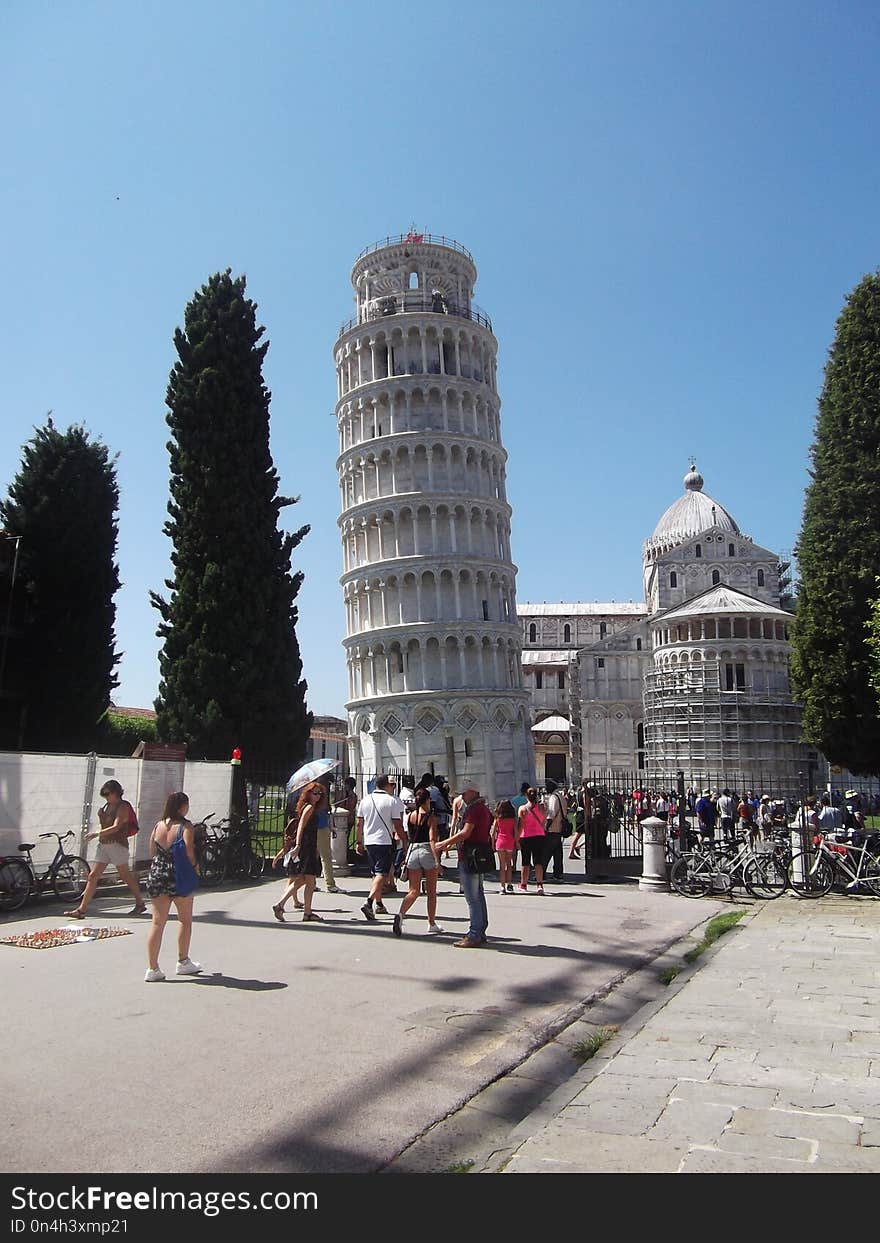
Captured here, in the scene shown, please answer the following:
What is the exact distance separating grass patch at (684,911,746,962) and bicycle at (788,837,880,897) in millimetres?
2444

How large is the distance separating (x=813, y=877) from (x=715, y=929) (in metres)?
4.38

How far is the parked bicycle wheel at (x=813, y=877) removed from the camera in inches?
625

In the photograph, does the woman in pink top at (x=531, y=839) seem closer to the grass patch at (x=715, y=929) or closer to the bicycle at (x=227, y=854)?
the grass patch at (x=715, y=929)

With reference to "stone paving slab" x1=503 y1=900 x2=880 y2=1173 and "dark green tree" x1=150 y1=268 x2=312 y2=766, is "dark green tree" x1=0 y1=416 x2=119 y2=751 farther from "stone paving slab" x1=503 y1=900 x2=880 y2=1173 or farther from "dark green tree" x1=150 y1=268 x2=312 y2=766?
"stone paving slab" x1=503 y1=900 x2=880 y2=1173

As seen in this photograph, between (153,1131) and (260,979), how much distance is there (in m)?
3.83

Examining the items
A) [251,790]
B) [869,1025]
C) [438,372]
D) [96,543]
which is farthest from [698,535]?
[869,1025]

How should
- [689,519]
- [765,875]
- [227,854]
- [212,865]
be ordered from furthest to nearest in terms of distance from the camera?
[689,519] < [227,854] < [212,865] < [765,875]

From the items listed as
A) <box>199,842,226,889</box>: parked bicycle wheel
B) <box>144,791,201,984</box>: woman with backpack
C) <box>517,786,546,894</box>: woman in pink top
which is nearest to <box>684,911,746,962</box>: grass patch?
<box>517,786,546,894</box>: woman in pink top

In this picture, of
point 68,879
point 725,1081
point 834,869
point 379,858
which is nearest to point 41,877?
point 68,879

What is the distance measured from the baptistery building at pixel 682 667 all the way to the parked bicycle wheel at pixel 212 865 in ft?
89.8

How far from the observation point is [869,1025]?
7312 mm

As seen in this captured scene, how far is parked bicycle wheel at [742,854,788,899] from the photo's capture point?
16031 mm

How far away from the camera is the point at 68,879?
529 inches

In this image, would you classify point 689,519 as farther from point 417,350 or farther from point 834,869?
point 834,869
